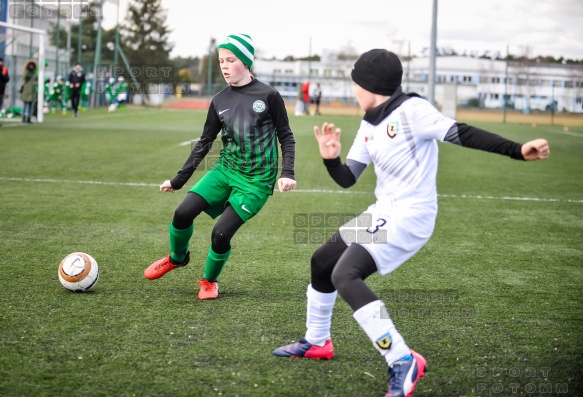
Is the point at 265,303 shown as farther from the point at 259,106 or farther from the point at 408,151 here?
the point at 408,151

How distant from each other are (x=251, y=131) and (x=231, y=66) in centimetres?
50

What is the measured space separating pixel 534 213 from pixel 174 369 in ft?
25.1

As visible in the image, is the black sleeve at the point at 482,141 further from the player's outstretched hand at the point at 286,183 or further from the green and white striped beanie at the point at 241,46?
the green and white striped beanie at the point at 241,46

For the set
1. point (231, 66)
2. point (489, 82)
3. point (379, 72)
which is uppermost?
point (489, 82)

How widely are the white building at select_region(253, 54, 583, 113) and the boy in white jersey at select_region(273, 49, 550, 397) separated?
39860 millimetres

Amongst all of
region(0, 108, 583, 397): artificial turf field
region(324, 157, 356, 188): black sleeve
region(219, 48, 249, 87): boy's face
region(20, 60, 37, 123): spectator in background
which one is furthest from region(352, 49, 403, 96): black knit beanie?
region(20, 60, 37, 123): spectator in background

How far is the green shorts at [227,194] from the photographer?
18.2ft

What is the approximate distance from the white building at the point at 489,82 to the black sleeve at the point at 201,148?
3839cm
